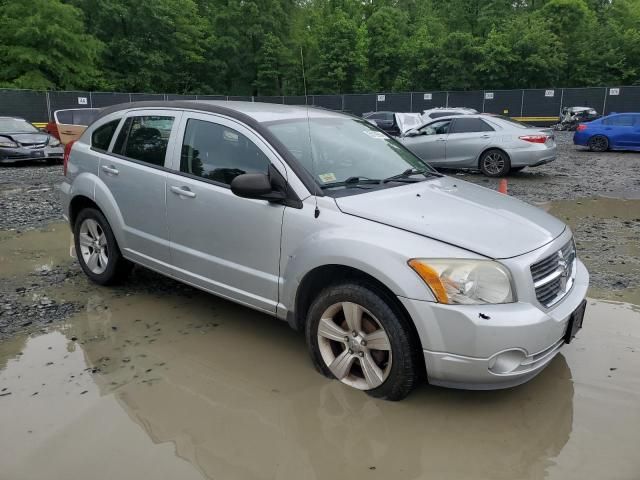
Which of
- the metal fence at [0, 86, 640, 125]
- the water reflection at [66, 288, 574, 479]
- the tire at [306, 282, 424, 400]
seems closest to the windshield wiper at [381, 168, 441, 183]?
the tire at [306, 282, 424, 400]

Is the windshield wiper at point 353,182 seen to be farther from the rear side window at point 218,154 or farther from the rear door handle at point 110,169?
the rear door handle at point 110,169

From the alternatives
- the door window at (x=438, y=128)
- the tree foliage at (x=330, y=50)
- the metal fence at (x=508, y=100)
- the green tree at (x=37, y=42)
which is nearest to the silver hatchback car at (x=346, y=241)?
the door window at (x=438, y=128)

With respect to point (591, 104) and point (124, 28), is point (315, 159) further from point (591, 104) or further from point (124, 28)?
point (124, 28)

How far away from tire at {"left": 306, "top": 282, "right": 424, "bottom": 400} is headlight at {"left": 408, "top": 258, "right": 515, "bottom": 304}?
1.00ft

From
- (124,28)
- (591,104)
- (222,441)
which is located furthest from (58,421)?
(124,28)

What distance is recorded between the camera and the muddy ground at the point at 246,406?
2760mm

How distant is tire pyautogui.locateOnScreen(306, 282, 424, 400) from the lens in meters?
3.04

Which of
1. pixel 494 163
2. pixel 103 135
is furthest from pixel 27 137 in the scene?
pixel 494 163

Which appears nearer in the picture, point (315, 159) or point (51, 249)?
point (315, 159)

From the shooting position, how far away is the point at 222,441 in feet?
9.64

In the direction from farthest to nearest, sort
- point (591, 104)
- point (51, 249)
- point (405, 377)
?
point (591, 104), point (51, 249), point (405, 377)

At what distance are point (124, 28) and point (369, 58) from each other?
21701 mm

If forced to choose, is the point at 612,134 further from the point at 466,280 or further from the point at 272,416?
the point at 272,416

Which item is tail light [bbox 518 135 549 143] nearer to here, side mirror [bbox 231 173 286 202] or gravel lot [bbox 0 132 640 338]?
gravel lot [bbox 0 132 640 338]
